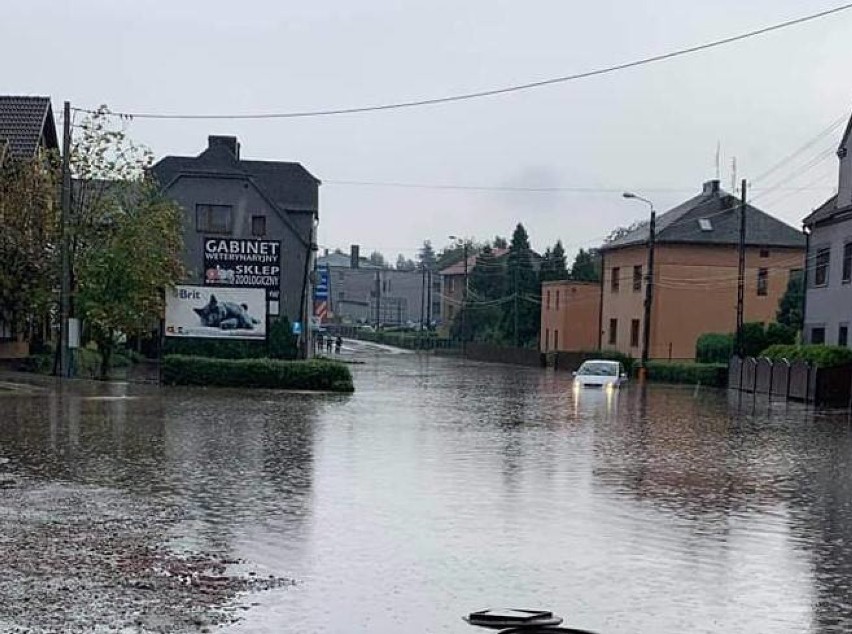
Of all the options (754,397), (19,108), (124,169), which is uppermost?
(19,108)

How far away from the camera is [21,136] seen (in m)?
42.8

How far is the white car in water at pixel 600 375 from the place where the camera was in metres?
46.6

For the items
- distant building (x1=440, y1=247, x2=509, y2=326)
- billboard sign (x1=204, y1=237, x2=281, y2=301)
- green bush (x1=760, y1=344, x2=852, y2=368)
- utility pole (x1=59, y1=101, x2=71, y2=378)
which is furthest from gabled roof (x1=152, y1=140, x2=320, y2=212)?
distant building (x1=440, y1=247, x2=509, y2=326)

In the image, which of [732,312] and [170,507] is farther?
[732,312]

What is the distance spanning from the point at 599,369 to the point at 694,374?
864cm

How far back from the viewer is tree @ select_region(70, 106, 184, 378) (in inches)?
1435

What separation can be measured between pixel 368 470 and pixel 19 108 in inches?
1325

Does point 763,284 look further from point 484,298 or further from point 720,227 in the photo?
point 484,298

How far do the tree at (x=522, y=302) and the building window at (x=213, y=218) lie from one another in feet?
133

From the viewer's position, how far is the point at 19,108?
146 feet

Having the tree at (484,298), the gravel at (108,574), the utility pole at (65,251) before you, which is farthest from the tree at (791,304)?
the gravel at (108,574)

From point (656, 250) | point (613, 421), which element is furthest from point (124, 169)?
point (656, 250)

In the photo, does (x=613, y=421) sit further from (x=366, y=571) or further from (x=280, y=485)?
(x=366, y=571)

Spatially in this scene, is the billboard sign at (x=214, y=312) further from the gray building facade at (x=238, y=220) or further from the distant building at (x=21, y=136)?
the gray building facade at (x=238, y=220)
